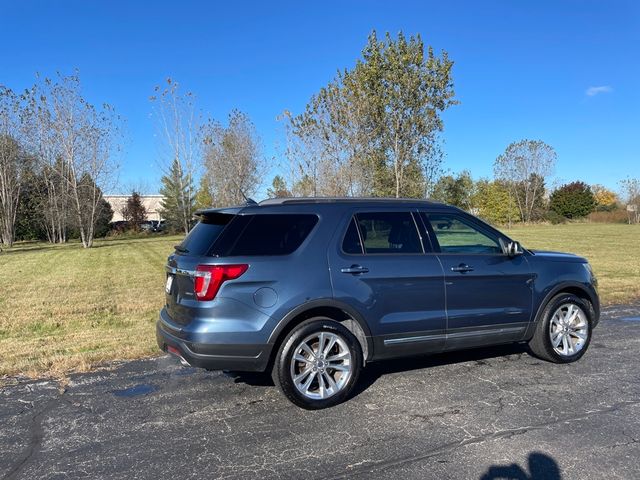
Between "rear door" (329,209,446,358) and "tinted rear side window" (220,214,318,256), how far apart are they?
33 centimetres

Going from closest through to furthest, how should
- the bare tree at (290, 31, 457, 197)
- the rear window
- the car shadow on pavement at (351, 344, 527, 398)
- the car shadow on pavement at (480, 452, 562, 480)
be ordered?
the car shadow on pavement at (480, 452, 562, 480), the rear window, the car shadow on pavement at (351, 344, 527, 398), the bare tree at (290, 31, 457, 197)

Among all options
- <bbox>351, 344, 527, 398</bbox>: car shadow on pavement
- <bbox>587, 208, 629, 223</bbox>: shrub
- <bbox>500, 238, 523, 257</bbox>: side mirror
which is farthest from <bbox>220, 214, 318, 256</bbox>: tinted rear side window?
<bbox>587, 208, 629, 223</bbox>: shrub

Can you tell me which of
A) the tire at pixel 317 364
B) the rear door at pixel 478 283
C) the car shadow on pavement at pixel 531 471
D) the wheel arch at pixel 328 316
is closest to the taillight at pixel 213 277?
the wheel arch at pixel 328 316

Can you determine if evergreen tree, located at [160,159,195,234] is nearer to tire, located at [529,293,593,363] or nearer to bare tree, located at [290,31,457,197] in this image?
bare tree, located at [290,31,457,197]

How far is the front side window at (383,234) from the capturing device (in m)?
4.73

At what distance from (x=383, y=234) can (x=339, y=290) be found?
84 cm

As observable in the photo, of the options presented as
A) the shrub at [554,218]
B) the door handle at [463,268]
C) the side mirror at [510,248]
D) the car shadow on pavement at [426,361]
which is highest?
the shrub at [554,218]

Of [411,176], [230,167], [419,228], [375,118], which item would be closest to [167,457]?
[419,228]

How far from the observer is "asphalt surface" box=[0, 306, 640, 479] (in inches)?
134

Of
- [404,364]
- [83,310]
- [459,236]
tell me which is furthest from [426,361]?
[83,310]

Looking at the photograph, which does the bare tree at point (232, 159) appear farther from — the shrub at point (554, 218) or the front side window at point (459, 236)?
the shrub at point (554, 218)

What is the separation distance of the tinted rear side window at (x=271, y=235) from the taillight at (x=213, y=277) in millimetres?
140

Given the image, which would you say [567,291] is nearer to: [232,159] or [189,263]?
[189,263]

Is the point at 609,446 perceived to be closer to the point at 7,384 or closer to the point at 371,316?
the point at 371,316
